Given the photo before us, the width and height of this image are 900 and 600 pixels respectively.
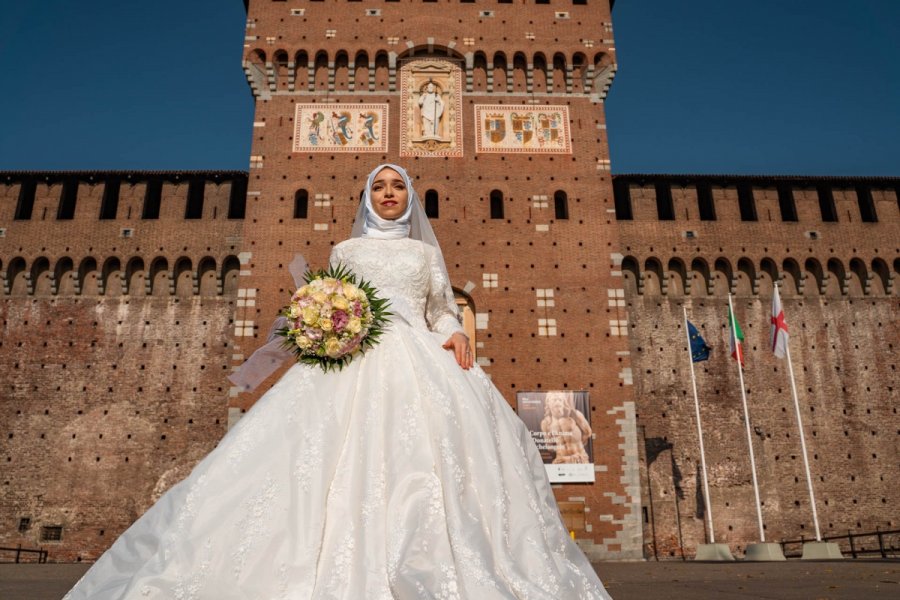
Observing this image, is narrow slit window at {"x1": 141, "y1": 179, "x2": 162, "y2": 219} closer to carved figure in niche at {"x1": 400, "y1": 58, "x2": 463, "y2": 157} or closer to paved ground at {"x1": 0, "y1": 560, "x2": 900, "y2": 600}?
carved figure in niche at {"x1": 400, "y1": 58, "x2": 463, "y2": 157}

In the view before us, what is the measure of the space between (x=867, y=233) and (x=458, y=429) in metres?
18.5

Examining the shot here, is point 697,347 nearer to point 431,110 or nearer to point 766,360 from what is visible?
point 766,360

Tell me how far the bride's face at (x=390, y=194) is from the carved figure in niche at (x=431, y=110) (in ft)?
39.8

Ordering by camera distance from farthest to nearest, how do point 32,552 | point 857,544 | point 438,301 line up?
1. point 857,544
2. point 32,552
3. point 438,301

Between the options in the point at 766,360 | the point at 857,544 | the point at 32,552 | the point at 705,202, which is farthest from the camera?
the point at 705,202

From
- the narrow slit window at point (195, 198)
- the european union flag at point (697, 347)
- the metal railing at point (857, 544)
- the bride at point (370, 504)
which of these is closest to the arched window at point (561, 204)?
the european union flag at point (697, 347)

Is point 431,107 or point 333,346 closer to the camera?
point 333,346

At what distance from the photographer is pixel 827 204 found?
18641mm

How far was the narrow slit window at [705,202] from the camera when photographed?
18191 mm

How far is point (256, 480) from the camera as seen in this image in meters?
2.99

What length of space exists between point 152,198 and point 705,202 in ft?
46.4

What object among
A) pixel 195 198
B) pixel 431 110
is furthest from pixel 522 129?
pixel 195 198

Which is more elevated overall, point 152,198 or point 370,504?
point 152,198

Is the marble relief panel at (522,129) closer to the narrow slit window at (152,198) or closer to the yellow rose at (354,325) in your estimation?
the narrow slit window at (152,198)
